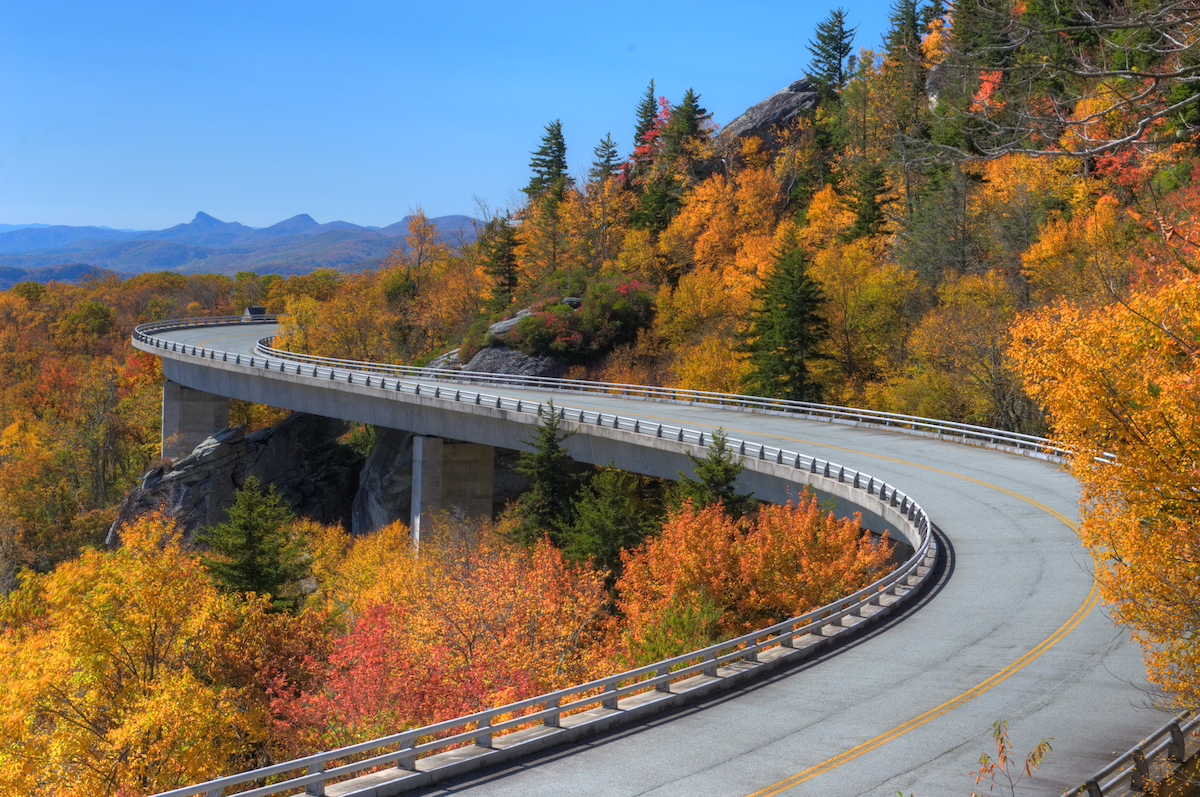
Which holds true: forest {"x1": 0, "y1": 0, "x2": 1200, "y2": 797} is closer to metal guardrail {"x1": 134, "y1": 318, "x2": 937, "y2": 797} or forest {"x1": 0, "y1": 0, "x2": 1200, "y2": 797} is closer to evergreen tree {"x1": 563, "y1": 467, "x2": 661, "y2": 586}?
evergreen tree {"x1": 563, "y1": 467, "x2": 661, "y2": 586}

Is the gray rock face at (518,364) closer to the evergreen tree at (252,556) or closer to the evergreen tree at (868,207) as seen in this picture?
the evergreen tree at (868,207)

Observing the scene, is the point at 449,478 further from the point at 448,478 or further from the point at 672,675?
the point at 672,675

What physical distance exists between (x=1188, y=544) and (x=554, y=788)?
872cm

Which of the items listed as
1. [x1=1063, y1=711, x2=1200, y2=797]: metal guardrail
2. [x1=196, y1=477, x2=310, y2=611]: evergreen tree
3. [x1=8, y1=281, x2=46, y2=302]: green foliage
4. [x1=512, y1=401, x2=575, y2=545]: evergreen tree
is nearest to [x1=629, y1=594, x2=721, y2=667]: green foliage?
[x1=1063, y1=711, x2=1200, y2=797]: metal guardrail

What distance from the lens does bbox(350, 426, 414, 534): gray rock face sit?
2154 inches

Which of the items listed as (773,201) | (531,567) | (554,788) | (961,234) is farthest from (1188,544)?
(773,201)

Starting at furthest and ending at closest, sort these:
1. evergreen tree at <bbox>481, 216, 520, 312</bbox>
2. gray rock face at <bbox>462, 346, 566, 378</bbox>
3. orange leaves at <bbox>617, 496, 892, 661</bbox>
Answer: evergreen tree at <bbox>481, 216, 520, 312</bbox>, gray rock face at <bbox>462, 346, 566, 378</bbox>, orange leaves at <bbox>617, 496, 892, 661</bbox>

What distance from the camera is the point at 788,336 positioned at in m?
49.7

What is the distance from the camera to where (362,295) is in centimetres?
8794

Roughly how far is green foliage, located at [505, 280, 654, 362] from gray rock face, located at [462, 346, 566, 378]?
0.58m

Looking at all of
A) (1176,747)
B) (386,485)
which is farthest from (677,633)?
(386,485)

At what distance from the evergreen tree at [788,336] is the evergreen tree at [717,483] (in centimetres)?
1954

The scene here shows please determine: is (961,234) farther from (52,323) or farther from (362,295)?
(52,323)

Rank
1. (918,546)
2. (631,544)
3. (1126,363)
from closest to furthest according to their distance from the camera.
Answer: (1126,363) → (918,546) → (631,544)
